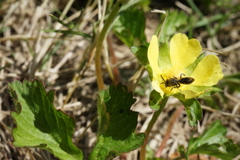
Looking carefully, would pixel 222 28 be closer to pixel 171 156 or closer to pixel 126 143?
pixel 171 156

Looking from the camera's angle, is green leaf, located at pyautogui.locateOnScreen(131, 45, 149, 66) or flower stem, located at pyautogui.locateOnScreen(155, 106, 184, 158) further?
flower stem, located at pyautogui.locateOnScreen(155, 106, 184, 158)

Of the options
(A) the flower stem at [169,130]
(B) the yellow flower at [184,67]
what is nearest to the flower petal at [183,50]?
(B) the yellow flower at [184,67]

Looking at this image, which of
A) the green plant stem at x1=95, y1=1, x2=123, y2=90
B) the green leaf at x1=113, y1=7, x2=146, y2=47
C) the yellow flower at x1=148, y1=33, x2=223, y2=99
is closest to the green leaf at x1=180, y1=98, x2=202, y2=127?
the yellow flower at x1=148, y1=33, x2=223, y2=99

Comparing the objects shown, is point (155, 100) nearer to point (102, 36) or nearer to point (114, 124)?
point (114, 124)

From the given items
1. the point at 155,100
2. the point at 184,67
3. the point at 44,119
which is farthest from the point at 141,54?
the point at 44,119

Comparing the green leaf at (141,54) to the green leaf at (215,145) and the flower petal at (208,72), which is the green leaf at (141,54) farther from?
the green leaf at (215,145)

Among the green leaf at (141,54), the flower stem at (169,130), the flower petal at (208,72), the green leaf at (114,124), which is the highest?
the green leaf at (141,54)

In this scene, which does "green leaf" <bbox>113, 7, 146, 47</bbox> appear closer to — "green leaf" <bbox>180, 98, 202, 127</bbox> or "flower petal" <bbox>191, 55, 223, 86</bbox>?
"flower petal" <bbox>191, 55, 223, 86</bbox>
